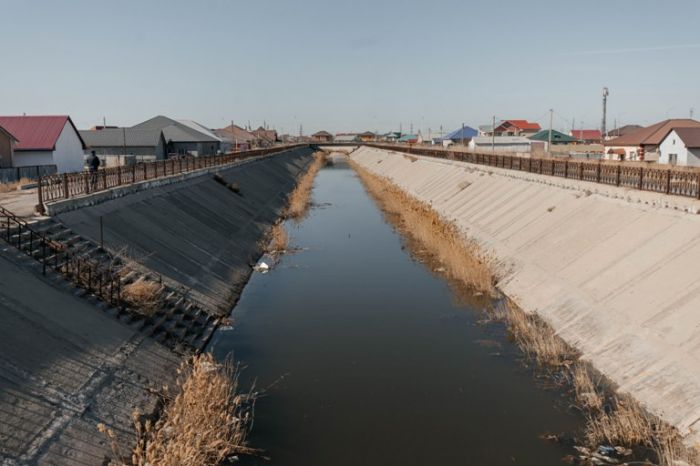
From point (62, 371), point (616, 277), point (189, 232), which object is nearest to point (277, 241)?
point (189, 232)

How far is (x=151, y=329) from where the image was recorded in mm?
14180

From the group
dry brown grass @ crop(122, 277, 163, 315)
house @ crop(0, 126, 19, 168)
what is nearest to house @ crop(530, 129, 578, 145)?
house @ crop(0, 126, 19, 168)

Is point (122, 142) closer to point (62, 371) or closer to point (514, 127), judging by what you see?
point (62, 371)

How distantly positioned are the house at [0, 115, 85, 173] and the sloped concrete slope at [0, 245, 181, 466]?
34.8 metres

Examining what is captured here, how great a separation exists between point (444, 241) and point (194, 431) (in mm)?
20783

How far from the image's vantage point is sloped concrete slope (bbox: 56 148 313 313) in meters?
18.8

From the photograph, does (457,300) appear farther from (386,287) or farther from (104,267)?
(104,267)

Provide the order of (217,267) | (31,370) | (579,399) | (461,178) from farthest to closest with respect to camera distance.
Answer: (461,178) < (217,267) < (579,399) < (31,370)

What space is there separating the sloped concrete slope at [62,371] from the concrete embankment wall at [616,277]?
1021 centimetres

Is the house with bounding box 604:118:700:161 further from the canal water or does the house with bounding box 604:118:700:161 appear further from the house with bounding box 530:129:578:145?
the canal water

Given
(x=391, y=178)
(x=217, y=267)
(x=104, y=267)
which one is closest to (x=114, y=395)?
(x=104, y=267)

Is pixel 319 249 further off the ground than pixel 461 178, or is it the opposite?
pixel 461 178

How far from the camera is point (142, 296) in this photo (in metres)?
14.9

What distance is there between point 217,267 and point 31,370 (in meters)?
12.3
